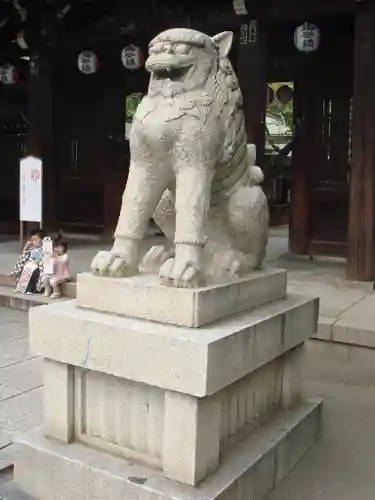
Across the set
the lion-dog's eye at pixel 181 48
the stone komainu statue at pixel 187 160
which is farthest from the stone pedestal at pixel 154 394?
the lion-dog's eye at pixel 181 48

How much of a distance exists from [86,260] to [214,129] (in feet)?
18.5

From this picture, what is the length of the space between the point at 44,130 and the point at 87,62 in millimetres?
1444

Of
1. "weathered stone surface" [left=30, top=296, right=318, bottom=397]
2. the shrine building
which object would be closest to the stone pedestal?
"weathered stone surface" [left=30, top=296, right=318, bottom=397]

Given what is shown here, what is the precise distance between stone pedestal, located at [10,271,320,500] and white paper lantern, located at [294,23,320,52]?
5.36m

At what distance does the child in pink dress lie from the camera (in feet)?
20.9

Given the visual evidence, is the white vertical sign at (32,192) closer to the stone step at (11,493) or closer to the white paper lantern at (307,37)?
the white paper lantern at (307,37)

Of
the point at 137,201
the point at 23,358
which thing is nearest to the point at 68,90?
the point at 23,358

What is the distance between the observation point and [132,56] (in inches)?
339

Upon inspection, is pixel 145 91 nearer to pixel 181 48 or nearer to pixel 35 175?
pixel 35 175

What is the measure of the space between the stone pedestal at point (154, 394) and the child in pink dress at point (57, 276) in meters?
3.67

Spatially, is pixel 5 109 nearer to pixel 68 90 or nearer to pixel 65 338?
pixel 68 90

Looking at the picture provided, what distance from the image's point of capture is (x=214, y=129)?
267cm

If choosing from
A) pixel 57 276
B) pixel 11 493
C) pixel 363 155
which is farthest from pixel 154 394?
pixel 363 155

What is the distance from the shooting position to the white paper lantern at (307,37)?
741cm
